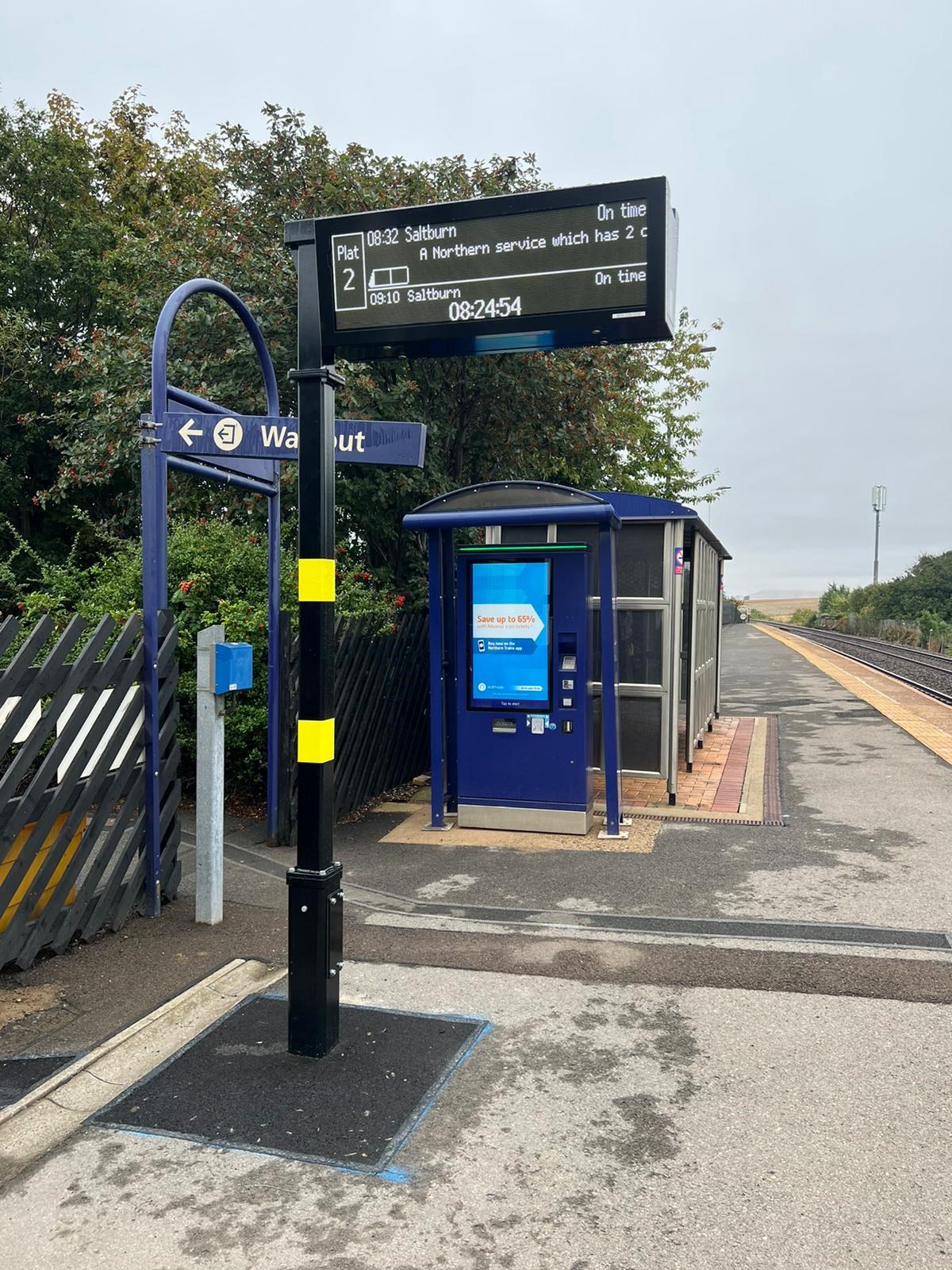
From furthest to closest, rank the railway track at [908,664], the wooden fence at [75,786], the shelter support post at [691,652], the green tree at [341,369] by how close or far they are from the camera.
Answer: the railway track at [908,664]
the green tree at [341,369]
the shelter support post at [691,652]
the wooden fence at [75,786]

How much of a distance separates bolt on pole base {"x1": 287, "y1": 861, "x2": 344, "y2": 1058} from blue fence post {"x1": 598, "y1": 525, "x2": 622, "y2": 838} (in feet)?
11.8

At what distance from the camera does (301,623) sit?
12.5 ft

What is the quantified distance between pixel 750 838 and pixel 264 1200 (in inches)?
197

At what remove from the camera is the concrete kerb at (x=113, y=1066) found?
3.19 meters

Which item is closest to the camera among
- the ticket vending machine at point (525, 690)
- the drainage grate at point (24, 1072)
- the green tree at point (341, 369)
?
the drainage grate at point (24, 1072)

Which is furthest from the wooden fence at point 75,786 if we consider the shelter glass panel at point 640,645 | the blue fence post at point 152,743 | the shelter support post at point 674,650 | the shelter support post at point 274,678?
the shelter support post at point 674,650

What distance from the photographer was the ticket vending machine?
7086mm

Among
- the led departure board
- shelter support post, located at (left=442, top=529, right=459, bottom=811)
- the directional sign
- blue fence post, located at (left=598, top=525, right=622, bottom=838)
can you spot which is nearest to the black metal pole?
the led departure board

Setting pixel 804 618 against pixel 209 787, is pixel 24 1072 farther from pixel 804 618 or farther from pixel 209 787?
pixel 804 618

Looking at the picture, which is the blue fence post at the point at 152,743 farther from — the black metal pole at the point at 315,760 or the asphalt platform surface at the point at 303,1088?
the black metal pole at the point at 315,760

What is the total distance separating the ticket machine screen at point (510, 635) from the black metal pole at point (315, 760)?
11.6 ft

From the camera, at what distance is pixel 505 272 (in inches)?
149

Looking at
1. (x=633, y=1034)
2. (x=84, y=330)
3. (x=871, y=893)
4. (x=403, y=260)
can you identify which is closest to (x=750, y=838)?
(x=871, y=893)

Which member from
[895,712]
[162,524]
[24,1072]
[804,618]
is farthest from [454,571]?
[804,618]
